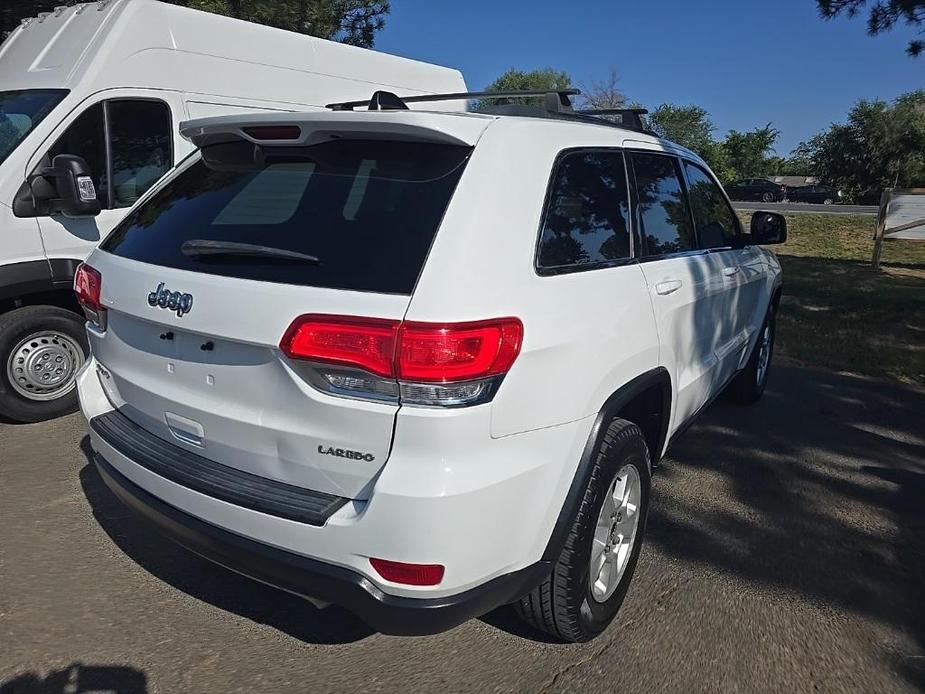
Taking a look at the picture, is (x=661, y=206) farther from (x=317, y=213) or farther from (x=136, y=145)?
(x=136, y=145)

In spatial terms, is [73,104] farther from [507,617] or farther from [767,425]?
[767,425]

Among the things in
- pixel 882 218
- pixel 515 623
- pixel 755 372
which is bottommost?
pixel 515 623

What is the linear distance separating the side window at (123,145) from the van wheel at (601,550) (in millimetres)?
3959

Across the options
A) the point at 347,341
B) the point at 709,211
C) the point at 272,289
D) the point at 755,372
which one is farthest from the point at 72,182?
the point at 755,372

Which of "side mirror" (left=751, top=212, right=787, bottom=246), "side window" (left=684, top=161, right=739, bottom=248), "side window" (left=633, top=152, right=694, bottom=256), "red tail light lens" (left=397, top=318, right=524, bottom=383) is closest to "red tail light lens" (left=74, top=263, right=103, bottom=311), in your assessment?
"red tail light lens" (left=397, top=318, right=524, bottom=383)

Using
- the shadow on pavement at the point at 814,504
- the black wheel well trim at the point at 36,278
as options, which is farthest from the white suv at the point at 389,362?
the black wheel well trim at the point at 36,278

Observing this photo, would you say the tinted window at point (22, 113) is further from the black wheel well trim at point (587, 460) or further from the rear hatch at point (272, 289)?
the black wheel well trim at point (587, 460)

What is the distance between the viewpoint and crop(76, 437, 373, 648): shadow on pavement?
2.60 m

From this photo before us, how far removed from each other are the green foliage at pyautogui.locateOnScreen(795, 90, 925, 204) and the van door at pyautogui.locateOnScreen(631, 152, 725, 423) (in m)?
43.5

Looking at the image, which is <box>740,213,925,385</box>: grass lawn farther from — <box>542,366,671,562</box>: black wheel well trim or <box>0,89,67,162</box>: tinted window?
<box>0,89,67,162</box>: tinted window

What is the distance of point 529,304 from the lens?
2.02 metres

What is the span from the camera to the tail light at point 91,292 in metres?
2.57

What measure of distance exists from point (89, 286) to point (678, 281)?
245cm

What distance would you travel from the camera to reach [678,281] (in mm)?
3018
